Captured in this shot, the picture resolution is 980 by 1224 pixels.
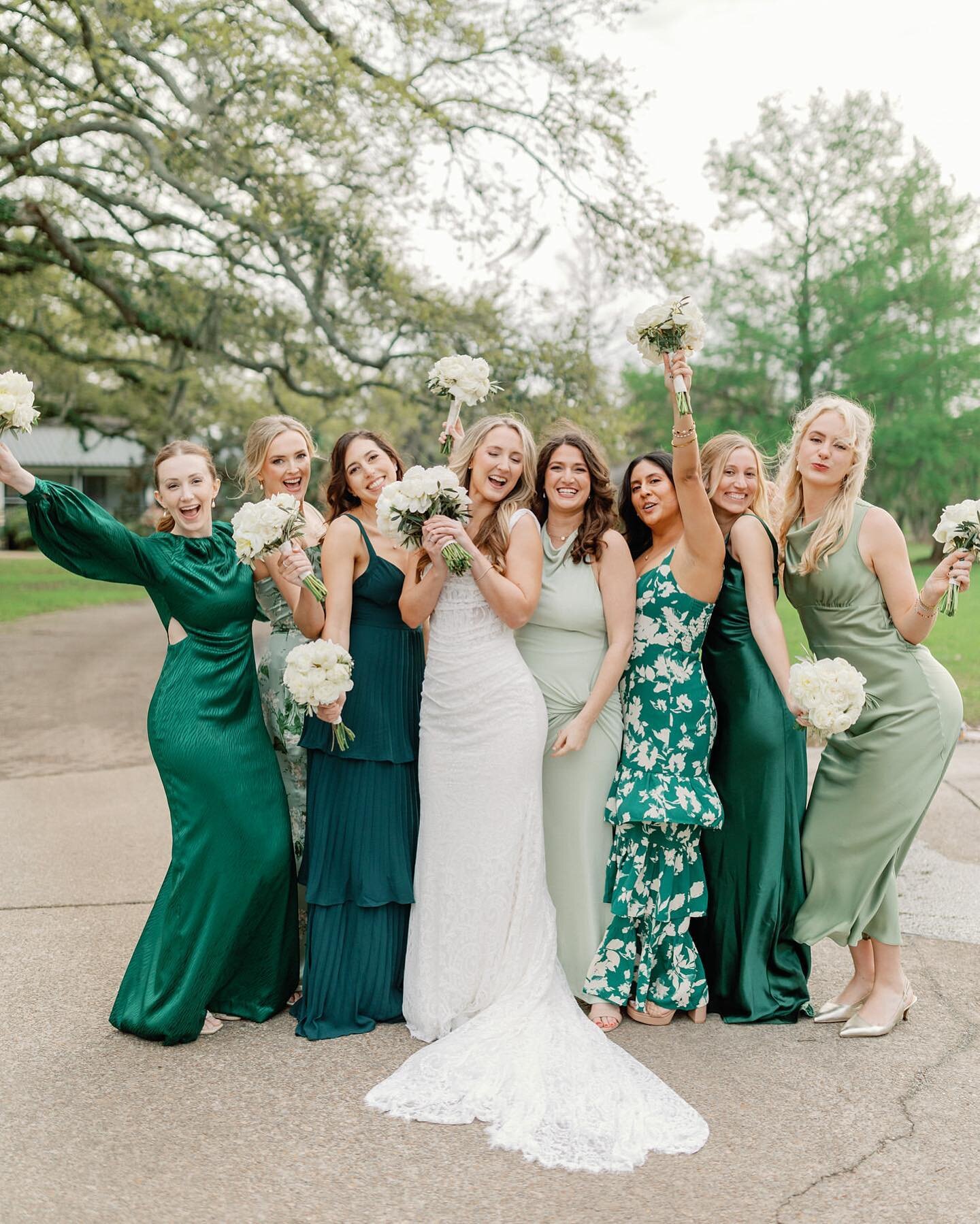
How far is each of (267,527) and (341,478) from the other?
823 mm

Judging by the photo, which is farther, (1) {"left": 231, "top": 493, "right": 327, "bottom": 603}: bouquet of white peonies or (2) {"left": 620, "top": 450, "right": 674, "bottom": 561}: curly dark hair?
(2) {"left": 620, "top": 450, "right": 674, "bottom": 561}: curly dark hair

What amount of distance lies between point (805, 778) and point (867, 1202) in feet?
6.27

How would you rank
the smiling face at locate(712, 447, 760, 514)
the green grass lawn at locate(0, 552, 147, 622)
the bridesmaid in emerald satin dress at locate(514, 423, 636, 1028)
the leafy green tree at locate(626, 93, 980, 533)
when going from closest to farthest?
the bridesmaid in emerald satin dress at locate(514, 423, 636, 1028) < the smiling face at locate(712, 447, 760, 514) < the green grass lawn at locate(0, 552, 147, 622) < the leafy green tree at locate(626, 93, 980, 533)

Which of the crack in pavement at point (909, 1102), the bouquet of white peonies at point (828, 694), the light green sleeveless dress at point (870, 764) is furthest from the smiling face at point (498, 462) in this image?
the crack in pavement at point (909, 1102)

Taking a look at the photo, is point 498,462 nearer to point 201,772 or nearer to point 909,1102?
point 201,772

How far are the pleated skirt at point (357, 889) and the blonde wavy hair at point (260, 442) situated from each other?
145 centimetres

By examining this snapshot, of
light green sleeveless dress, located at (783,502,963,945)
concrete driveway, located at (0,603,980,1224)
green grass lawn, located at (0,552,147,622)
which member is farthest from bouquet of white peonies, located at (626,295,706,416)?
green grass lawn, located at (0,552,147,622)

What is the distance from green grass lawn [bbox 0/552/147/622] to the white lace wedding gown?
1721 cm

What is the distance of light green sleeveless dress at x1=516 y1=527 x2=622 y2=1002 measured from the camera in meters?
4.67

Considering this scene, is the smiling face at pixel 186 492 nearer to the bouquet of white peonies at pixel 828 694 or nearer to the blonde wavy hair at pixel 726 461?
the blonde wavy hair at pixel 726 461

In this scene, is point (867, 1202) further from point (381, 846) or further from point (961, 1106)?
point (381, 846)

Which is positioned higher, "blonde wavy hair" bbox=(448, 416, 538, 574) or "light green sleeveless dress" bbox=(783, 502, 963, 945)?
"blonde wavy hair" bbox=(448, 416, 538, 574)

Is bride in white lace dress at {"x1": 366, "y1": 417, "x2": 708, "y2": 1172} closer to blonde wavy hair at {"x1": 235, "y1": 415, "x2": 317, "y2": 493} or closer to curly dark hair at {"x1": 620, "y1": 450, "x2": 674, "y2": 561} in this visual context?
curly dark hair at {"x1": 620, "y1": 450, "x2": 674, "y2": 561}

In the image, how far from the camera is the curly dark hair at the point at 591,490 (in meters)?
4.71
